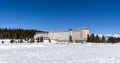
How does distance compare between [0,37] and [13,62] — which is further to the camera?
→ [0,37]

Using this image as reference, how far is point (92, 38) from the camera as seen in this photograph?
19012 centimetres

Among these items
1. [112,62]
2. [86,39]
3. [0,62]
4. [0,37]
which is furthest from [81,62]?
[0,37]

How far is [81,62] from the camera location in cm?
2397

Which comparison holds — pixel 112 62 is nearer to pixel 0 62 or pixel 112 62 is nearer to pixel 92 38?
pixel 0 62

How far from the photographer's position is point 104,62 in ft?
78.0

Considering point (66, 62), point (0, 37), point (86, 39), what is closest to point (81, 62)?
point (66, 62)

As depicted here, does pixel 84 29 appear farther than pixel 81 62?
Yes

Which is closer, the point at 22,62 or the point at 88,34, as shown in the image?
the point at 22,62

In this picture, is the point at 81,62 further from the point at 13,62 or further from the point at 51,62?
the point at 13,62

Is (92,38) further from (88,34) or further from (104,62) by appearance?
(104,62)

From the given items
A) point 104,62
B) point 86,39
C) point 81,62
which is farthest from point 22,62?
point 86,39

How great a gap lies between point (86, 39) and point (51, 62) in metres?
167

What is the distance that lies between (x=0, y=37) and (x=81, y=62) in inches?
7043

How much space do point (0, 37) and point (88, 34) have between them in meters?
69.7
